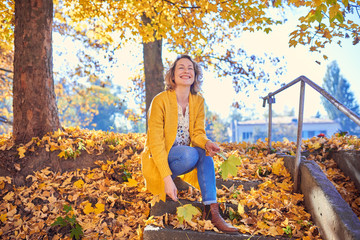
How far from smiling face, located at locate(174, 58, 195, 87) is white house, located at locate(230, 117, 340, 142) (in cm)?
3937

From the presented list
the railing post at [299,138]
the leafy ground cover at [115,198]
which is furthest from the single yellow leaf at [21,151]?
the railing post at [299,138]

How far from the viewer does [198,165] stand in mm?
3143

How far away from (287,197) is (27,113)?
166 inches

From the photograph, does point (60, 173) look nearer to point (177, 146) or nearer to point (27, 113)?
point (27, 113)

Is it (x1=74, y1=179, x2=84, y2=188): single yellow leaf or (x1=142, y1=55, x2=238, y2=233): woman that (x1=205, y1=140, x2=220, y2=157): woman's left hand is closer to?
(x1=142, y1=55, x2=238, y2=233): woman

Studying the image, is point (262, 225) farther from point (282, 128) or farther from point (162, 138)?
point (282, 128)

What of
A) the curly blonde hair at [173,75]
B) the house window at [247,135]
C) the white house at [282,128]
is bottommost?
the house window at [247,135]

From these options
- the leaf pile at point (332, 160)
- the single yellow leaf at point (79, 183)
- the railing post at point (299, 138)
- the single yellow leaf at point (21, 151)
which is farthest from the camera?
the single yellow leaf at point (21, 151)

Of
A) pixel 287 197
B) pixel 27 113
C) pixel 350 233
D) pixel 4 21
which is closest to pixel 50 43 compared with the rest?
pixel 27 113

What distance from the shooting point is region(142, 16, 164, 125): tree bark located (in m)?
7.18

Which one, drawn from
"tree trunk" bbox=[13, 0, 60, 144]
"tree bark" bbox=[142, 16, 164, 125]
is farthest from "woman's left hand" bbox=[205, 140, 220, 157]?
"tree bark" bbox=[142, 16, 164, 125]

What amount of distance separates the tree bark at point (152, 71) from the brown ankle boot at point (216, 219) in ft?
14.1

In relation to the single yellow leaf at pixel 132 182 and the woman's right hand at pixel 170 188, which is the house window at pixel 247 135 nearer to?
the single yellow leaf at pixel 132 182

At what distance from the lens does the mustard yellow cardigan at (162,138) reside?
305 cm
